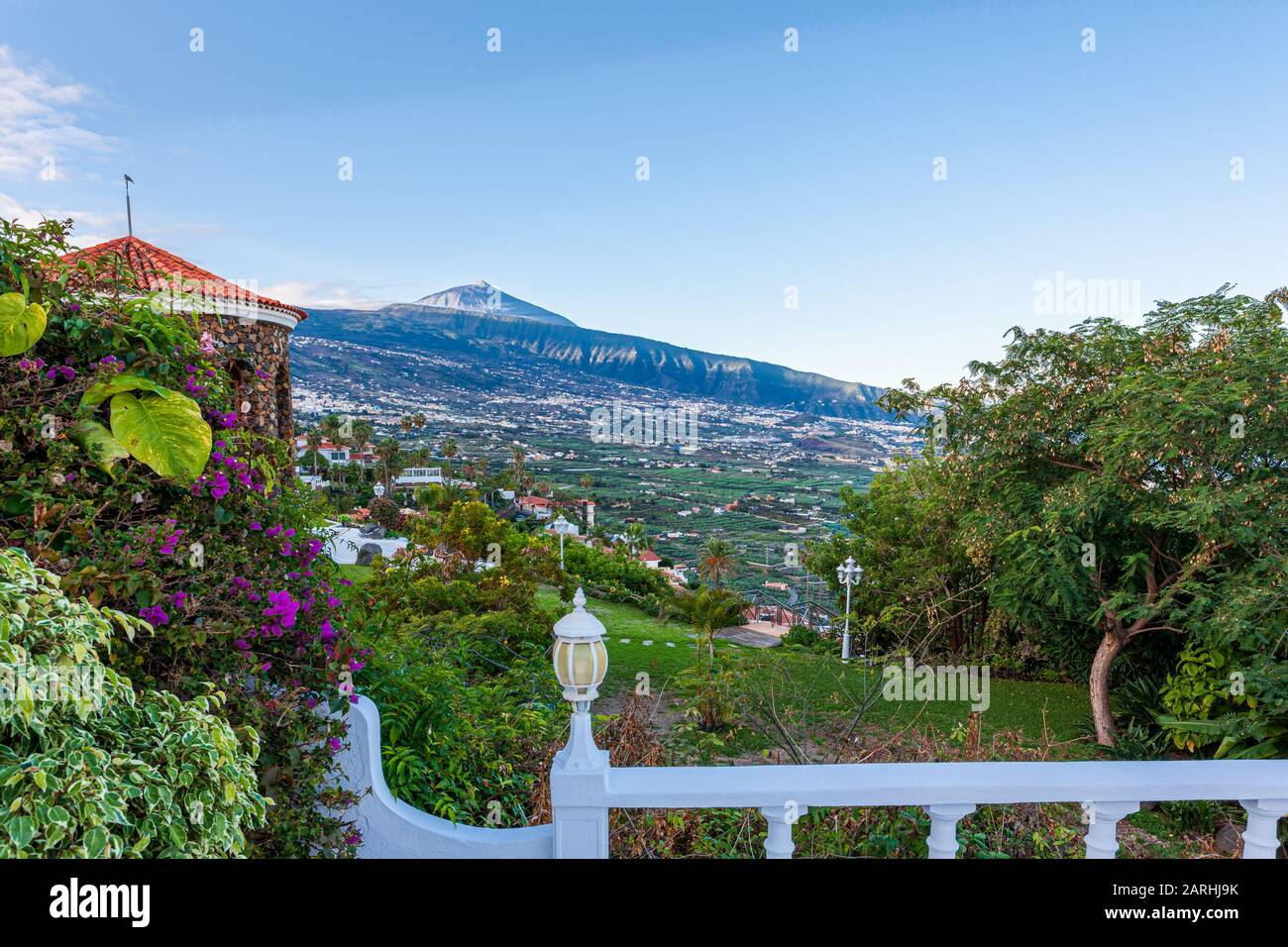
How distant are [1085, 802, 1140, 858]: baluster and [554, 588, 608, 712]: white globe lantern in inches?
48.7

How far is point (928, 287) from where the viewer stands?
12.3 metres

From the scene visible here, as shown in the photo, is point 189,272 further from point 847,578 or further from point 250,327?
point 847,578

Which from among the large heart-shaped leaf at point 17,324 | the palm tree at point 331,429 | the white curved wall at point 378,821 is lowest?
the white curved wall at point 378,821

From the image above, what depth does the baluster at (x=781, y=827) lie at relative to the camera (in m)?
1.47

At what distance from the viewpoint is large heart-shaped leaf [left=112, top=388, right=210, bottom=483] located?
52.7 inches

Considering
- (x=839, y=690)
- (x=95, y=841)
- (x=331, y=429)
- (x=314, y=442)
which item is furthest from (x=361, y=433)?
(x=95, y=841)

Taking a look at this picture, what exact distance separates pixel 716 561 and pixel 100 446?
14229mm

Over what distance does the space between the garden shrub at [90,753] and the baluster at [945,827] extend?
1.48m

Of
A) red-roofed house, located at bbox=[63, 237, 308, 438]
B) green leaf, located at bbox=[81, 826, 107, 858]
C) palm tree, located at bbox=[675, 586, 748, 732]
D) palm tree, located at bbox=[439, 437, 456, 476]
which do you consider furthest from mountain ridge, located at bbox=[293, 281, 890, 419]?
green leaf, located at bbox=[81, 826, 107, 858]

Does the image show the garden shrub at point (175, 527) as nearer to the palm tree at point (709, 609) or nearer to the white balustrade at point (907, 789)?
the white balustrade at point (907, 789)

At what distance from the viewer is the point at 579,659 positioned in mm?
1621

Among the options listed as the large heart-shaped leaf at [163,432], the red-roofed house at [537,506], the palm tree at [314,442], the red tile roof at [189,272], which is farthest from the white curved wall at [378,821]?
the palm tree at [314,442]

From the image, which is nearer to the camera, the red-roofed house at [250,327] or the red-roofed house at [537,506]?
the red-roofed house at [250,327]

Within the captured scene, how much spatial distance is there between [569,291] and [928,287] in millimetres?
12560
